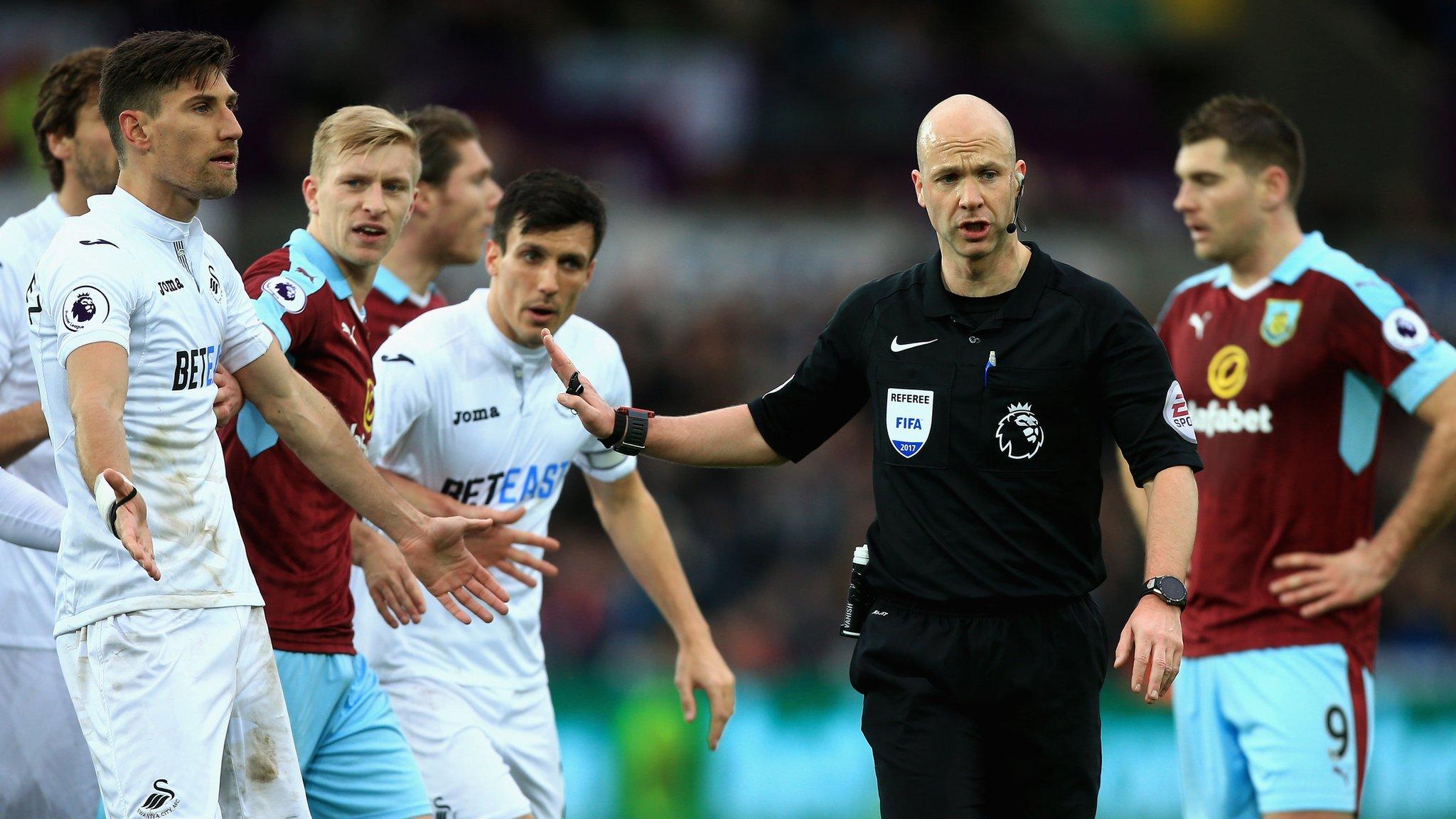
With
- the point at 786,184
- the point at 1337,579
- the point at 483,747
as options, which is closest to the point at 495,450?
the point at 483,747

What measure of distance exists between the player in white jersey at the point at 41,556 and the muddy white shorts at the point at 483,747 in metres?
1.19

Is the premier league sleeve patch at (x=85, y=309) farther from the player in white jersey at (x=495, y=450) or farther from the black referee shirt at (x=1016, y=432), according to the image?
the black referee shirt at (x=1016, y=432)

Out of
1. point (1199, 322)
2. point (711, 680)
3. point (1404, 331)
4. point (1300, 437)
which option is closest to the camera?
point (711, 680)

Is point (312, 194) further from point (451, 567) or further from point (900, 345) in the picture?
point (900, 345)

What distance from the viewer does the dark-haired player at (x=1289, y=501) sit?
6754mm

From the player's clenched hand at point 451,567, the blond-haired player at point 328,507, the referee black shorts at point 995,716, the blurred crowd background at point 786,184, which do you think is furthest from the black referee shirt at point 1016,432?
the blurred crowd background at point 786,184

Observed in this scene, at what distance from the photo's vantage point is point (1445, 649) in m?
14.9

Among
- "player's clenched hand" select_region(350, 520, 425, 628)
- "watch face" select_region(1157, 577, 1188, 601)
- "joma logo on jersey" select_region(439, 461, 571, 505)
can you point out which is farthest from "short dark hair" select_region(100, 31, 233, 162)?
"watch face" select_region(1157, 577, 1188, 601)

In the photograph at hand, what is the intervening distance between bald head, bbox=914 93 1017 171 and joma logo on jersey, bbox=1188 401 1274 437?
2258 millimetres

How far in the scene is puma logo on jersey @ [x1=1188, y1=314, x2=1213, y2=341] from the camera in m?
7.30

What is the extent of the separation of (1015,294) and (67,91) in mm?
3504

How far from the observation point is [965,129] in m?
5.17

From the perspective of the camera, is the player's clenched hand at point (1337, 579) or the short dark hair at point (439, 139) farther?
the short dark hair at point (439, 139)

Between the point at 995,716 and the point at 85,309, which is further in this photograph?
the point at 995,716
